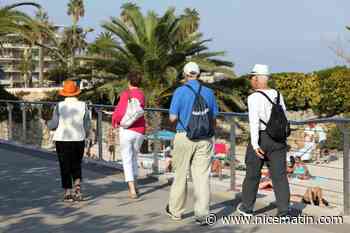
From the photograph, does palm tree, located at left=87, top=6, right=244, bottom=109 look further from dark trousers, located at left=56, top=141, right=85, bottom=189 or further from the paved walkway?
dark trousers, located at left=56, top=141, right=85, bottom=189

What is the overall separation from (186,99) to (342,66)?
2586 cm

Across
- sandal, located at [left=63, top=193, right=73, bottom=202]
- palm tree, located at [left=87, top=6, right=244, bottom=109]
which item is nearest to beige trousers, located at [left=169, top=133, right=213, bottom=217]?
sandal, located at [left=63, top=193, right=73, bottom=202]

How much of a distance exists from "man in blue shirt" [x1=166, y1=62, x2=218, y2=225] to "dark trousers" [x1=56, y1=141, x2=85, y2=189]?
176 centimetres

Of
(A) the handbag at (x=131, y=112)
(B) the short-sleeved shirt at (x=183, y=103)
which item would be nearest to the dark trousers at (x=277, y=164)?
(B) the short-sleeved shirt at (x=183, y=103)

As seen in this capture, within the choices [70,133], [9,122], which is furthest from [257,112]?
[9,122]

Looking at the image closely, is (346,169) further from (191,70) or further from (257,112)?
(191,70)

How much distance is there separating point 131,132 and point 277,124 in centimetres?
231

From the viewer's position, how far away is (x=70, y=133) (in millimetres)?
7574

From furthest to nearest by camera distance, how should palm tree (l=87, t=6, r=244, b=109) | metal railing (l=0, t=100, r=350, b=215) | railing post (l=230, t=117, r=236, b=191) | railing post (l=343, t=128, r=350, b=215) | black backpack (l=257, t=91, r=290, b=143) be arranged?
palm tree (l=87, t=6, r=244, b=109) < railing post (l=230, t=117, r=236, b=191) < metal railing (l=0, t=100, r=350, b=215) < railing post (l=343, t=128, r=350, b=215) < black backpack (l=257, t=91, r=290, b=143)

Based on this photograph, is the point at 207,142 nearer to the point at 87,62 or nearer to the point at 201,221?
the point at 201,221

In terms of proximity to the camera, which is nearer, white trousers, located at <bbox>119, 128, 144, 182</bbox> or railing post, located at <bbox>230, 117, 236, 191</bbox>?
white trousers, located at <bbox>119, 128, 144, 182</bbox>

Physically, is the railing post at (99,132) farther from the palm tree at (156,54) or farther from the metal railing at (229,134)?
the palm tree at (156,54)

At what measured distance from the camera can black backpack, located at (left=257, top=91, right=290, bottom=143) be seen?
614 cm

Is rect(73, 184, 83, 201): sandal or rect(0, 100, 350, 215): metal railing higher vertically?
rect(0, 100, 350, 215): metal railing
